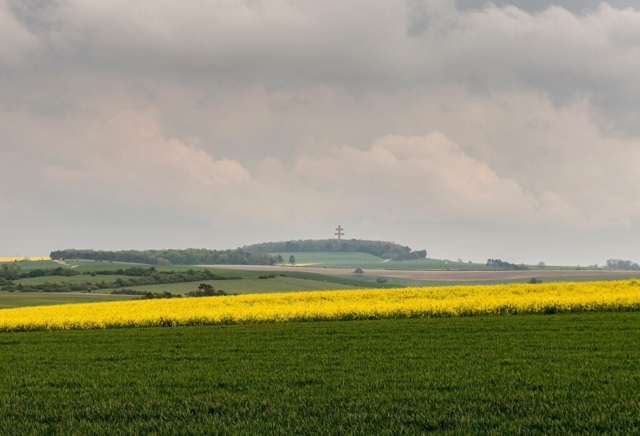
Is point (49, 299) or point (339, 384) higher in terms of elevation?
point (339, 384)

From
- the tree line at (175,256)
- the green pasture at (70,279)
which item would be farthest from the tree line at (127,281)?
the tree line at (175,256)

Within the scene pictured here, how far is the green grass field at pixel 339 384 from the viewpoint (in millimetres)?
9297

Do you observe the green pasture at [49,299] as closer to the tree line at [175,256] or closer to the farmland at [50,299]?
the farmland at [50,299]

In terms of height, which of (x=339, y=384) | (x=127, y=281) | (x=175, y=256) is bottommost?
(x=127, y=281)

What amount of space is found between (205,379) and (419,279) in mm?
116354

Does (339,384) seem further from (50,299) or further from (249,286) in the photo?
(249,286)

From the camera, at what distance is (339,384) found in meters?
12.3

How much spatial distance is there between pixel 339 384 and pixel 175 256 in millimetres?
173831

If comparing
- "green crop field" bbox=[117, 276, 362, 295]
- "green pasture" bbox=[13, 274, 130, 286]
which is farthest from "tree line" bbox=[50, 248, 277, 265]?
"green crop field" bbox=[117, 276, 362, 295]

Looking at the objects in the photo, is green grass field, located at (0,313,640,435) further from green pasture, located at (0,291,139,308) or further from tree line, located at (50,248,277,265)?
tree line, located at (50,248,277,265)

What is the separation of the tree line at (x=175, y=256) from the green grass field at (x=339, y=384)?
14733 cm

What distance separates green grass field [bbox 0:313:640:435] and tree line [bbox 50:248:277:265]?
147327 mm

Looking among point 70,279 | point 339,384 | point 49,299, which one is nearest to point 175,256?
point 70,279

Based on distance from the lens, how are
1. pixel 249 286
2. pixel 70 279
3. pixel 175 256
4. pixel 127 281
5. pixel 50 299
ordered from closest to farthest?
pixel 50 299 < pixel 249 286 < pixel 127 281 < pixel 70 279 < pixel 175 256
